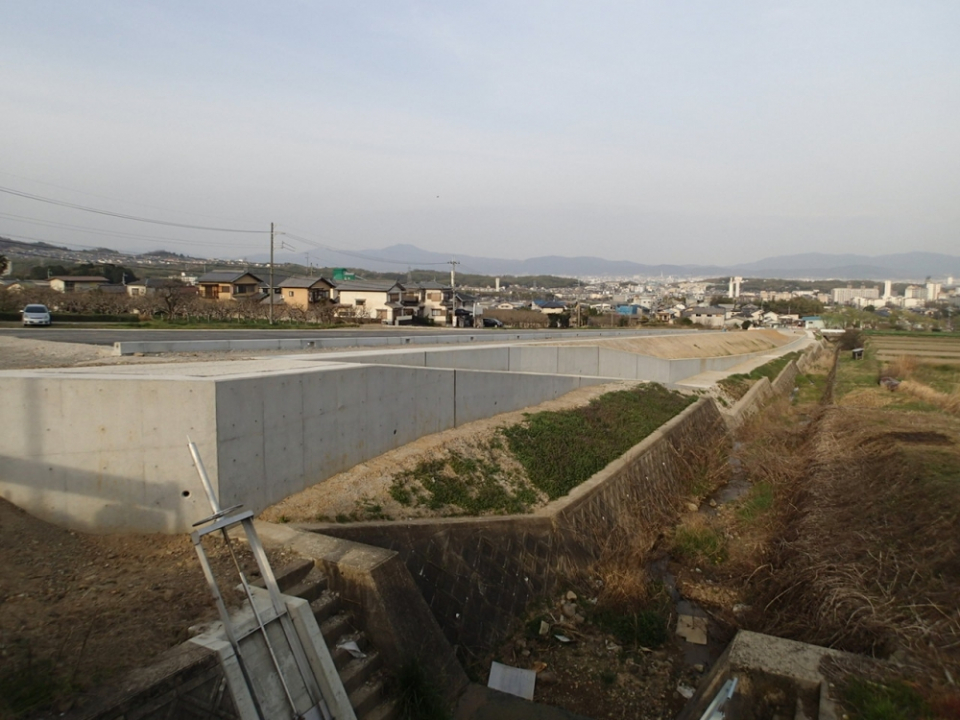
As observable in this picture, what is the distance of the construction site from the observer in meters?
4.87

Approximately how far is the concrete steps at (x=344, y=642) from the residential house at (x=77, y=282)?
162 ft

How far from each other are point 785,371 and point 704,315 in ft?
203

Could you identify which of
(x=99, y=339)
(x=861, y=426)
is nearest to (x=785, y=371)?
(x=861, y=426)

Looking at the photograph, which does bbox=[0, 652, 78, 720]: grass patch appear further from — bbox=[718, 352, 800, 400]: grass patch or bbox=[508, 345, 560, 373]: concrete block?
bbox=[718, 352, 800, 400]: grass patch

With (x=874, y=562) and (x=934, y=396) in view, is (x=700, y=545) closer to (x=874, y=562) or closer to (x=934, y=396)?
(x=874, y=562)

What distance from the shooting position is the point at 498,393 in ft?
43.8

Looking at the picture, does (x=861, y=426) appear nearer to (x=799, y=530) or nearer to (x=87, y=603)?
(x=799, y=530)

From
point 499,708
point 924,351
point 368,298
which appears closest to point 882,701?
point 499,708

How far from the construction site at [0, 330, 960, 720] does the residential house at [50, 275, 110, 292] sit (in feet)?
136

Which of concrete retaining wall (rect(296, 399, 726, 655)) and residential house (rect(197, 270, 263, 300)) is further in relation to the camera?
residential house (rect(197, 270, 263, 300))

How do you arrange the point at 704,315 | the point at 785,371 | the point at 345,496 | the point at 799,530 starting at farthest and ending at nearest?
the point at 704,315
the point at 785,371
the point at 799,530
the point at 345,496

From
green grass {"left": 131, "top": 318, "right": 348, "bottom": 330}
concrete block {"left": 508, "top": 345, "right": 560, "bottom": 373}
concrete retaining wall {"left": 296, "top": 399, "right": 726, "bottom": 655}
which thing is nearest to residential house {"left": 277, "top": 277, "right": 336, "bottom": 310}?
green grass {"left": 131, "top": 318, "right": 348, "bottom": 330}

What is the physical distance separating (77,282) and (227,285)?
45.2 feet

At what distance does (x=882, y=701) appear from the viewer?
15.8 ft
